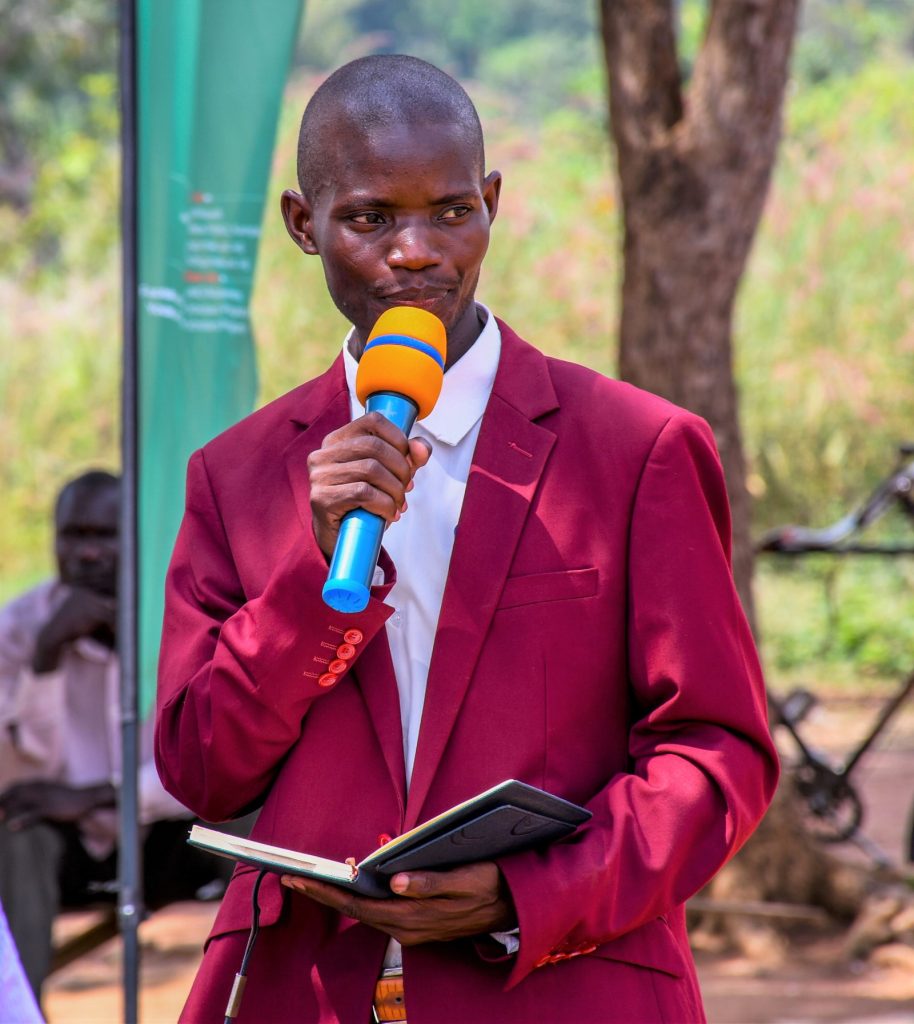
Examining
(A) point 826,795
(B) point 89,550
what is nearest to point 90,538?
(B) point 89,550

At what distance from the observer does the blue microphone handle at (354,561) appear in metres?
1.47

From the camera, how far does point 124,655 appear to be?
9.83ft

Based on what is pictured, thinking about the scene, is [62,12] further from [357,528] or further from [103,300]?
[357,528]

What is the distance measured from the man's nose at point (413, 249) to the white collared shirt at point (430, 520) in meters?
0.16

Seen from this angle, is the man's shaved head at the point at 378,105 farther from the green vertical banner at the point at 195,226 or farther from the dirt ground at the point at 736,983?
the dirt ground at the point at 736,983

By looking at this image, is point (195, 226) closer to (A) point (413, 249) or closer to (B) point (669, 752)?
(A) point (413, 249)

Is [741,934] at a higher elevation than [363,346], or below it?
below

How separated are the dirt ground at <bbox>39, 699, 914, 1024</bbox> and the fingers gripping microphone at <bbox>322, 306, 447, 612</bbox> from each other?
342cm

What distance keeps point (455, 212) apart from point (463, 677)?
0.50 meters

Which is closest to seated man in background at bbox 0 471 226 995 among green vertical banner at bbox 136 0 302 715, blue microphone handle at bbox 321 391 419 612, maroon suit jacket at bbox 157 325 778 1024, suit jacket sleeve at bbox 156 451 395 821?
green vertical banner at bbox 136 0 302 715

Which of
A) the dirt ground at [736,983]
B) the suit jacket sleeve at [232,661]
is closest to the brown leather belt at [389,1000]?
the suit jacket sleeve at [232,661]

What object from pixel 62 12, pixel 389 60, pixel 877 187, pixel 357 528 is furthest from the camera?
pixel 62 12

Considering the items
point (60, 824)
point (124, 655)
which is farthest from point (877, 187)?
point (124, 655)

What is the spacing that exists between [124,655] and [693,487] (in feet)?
5.26
